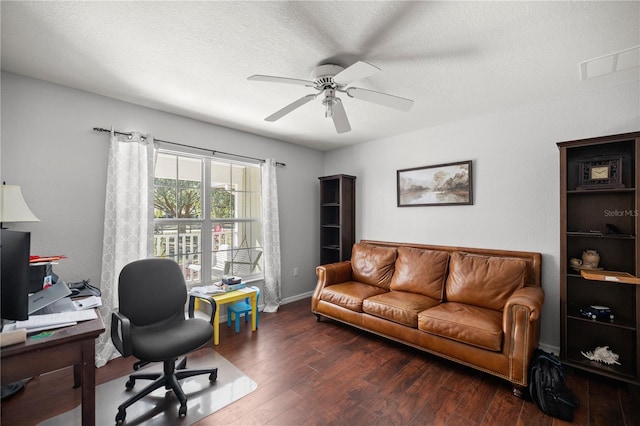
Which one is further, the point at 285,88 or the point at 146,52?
the point at 285,88

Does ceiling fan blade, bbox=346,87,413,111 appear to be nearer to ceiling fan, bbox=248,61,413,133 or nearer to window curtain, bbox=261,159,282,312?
ceiling fan, bbox=248,61,413,133

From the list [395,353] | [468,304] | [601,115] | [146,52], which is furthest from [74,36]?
[601,115]

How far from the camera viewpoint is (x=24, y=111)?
2271 mm

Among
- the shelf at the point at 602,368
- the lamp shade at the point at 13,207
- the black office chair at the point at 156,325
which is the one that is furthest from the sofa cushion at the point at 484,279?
the lamp shade at the point at 13,207

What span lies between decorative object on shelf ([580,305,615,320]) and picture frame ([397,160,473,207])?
1.37 meters

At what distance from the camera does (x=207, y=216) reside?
11.3 ft

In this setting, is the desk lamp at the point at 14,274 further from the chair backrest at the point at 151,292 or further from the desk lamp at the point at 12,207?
the chair backrest at the point at 151,292

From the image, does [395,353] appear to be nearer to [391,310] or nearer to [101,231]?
[391,310]

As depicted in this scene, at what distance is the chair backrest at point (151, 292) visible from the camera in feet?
6.78

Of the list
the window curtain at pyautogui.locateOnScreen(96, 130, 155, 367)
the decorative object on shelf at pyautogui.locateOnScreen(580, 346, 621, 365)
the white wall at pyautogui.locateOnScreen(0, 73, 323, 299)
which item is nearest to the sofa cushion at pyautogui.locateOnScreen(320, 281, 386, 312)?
the decorative object on shelf at pyautogui.locateOnScreen(580, 346, 621, 365)

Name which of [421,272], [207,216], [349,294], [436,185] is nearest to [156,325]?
[207,216]

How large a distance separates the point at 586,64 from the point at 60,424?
434 cm

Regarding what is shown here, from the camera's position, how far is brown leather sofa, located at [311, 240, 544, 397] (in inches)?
82.6

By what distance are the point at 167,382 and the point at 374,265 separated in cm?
245
